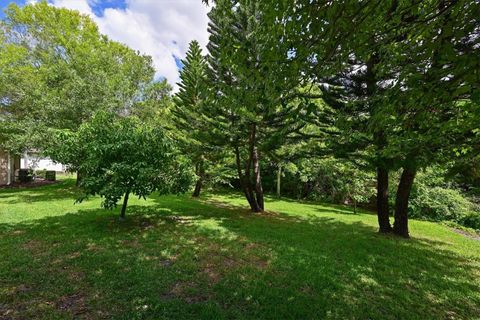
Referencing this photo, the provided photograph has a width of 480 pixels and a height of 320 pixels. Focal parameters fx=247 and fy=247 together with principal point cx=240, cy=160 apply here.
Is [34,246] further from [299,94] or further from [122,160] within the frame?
[299,94]

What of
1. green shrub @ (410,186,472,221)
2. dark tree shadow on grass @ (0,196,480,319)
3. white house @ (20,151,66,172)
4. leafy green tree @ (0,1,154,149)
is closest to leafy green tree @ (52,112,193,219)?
dark tree shadow on grass @ (0,196,480,319)

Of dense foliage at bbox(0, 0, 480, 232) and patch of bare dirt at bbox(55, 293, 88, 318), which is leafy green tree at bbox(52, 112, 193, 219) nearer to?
dense foliage at bbox(0, 0, 480, 232)

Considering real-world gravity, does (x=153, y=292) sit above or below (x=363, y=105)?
below

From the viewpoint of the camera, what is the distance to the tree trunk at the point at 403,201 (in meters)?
6.77

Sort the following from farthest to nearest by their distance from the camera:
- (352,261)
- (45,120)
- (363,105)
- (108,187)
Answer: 1. (45,120)
2. (363,105)
3. (108,187)
4. (352,261)

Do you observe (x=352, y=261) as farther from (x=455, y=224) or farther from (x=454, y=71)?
(x=455, y=224)

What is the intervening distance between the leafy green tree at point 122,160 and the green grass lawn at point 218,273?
41.0 inches

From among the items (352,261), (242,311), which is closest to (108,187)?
(242,311)

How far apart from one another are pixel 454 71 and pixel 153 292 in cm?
379

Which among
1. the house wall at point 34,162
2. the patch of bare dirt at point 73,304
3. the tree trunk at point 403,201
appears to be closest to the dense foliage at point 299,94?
the tree trunk at point 403,201

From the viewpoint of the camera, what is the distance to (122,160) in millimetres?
5797

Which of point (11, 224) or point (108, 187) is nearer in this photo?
point (108, 187)

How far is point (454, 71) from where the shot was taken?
1887 mm

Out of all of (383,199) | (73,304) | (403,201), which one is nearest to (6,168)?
(73,304)
